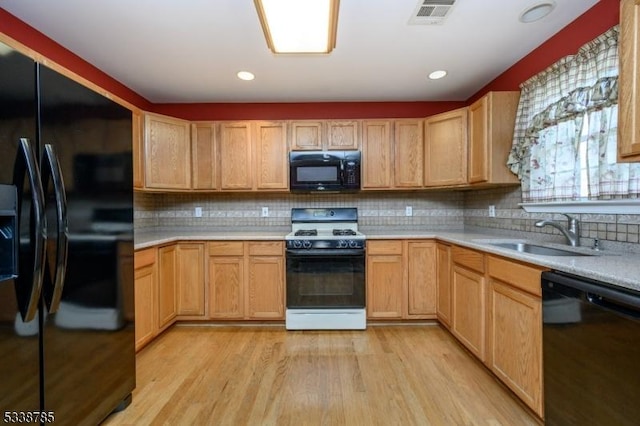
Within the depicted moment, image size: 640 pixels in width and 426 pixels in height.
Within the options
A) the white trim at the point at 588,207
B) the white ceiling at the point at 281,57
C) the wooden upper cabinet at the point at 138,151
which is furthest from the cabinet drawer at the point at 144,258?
the white trim at the point at 588,207

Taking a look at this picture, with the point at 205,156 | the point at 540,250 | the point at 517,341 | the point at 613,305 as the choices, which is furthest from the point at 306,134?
the point at 613,305

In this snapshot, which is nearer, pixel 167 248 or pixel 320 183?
pixel 167 248

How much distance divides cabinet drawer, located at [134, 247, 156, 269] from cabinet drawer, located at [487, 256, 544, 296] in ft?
8.35

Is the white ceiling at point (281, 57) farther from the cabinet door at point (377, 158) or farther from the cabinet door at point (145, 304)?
the cabinet door at point (145, 304)

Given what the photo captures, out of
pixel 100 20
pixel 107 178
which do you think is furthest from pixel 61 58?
pixel 107 178

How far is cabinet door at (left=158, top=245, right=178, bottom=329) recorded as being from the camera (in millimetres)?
2729

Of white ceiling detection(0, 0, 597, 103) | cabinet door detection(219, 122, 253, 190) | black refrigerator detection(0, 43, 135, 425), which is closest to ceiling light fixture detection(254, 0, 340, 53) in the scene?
white ceiling detection(0, 0, 597, 103)

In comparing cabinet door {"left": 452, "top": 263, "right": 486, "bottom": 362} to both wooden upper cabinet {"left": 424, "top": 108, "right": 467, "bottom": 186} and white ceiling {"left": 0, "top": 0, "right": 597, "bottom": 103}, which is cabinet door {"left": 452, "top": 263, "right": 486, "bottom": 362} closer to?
wooden upper cabinet {"left": 424, "top": 108, "right": 467, "bottom": 186}

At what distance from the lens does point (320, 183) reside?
3256mm

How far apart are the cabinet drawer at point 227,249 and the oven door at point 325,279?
1.65ft

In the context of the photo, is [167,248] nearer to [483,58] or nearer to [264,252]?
[264,252]

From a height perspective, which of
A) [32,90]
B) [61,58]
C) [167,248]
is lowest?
[167,248]

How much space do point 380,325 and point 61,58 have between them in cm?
353

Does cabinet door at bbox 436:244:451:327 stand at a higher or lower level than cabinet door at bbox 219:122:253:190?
lower
